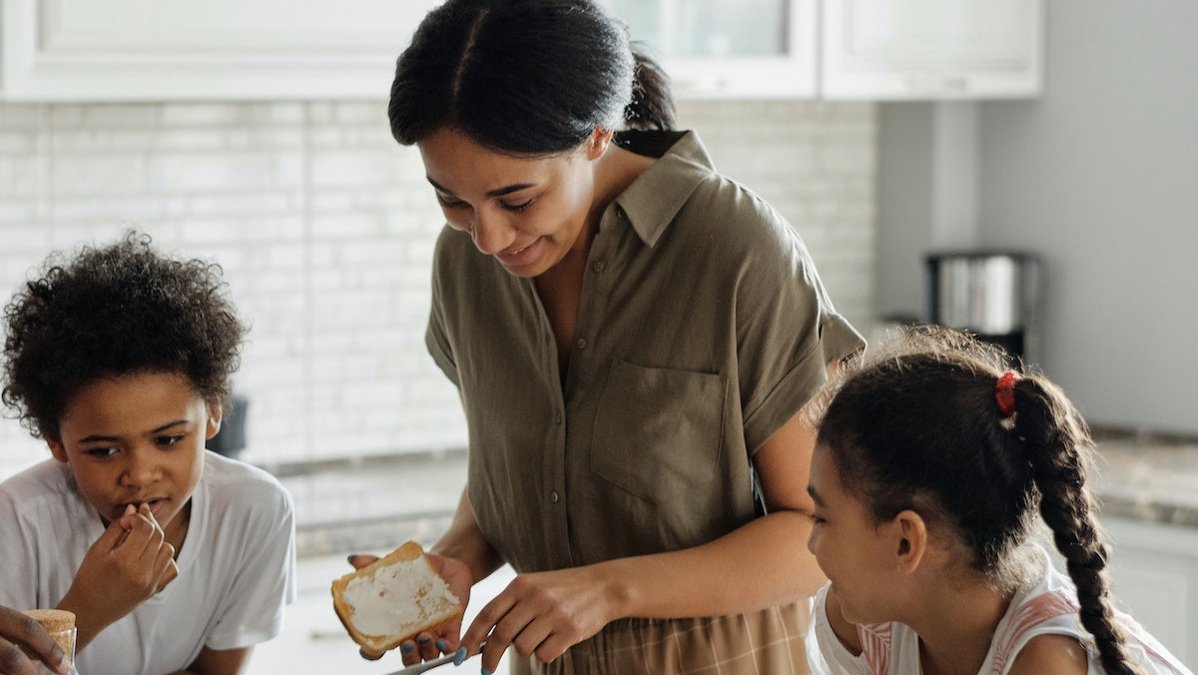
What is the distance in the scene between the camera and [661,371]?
1.72 meters

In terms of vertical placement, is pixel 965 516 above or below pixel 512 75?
below

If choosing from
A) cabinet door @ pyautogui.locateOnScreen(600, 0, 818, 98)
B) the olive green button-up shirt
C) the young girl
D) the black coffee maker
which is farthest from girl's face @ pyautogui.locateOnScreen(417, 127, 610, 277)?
the black coffee maker

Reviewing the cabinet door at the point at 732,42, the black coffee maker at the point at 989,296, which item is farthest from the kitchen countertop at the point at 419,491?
the cabinet door at the point at 732,42

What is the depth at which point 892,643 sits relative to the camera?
1767mm

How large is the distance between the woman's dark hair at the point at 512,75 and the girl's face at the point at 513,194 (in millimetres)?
16

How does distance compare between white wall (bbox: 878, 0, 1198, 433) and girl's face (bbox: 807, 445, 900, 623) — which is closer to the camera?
girl's face (bbox: 807, 445, 900, 623)

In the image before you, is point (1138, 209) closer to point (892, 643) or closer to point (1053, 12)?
point (1053, 12)

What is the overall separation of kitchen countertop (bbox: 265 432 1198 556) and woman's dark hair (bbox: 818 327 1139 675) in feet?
3.98

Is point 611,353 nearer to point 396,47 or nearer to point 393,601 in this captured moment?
point 393,601

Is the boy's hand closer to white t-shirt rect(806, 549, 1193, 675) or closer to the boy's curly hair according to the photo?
the boy's curly hair

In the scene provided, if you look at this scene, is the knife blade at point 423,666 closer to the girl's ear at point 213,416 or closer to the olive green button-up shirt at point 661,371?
the olive green button-up shirt at point 661,371

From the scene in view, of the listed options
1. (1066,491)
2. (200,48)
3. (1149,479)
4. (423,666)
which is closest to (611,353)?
(423,666)

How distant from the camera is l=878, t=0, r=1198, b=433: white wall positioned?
3.62 meters

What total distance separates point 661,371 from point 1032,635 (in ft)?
1.60
